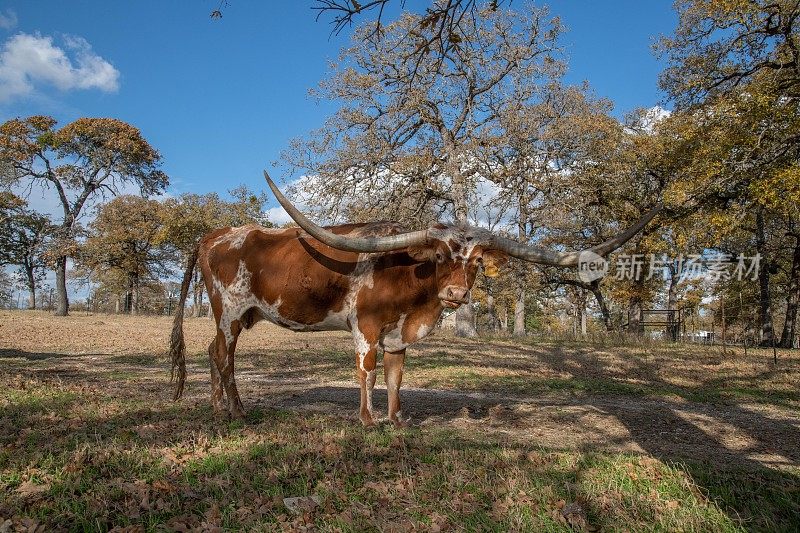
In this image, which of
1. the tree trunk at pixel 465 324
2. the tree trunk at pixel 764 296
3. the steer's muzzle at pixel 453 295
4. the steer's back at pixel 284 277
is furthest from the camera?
the tree trunk at pixel 764 296

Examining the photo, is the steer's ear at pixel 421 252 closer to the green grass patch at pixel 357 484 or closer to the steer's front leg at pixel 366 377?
the steer's front leg at pixel 366 377

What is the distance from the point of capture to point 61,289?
33062mm

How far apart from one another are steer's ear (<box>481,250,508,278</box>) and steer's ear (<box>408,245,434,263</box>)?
25.5 inches

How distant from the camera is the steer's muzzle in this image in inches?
234

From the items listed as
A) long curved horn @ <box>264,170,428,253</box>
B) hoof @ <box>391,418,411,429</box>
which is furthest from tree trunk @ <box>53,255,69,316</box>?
hoof @ <box>391,418,411,429</box>

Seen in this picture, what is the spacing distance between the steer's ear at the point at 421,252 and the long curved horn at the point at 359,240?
12 cm

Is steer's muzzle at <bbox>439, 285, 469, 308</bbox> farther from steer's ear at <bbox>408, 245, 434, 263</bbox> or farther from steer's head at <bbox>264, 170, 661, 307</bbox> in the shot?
steer's ear at <bbox>408, 245, 434, 263</bbox>

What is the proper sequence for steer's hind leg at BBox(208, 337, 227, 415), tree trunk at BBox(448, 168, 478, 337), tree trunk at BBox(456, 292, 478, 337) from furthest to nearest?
tree trunk at BBox(456, 292, 478, 337) → tree trunk at BBox(448, 168, 478, 337) → steer's hind leg at BBox(208, 337, 227, 415)

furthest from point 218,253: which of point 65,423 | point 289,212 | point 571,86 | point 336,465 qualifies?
point 571,86

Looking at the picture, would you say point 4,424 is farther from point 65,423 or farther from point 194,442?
point 194,442

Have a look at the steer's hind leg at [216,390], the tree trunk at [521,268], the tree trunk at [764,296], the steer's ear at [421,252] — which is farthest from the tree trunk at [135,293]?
the steer's ear at [421,252]

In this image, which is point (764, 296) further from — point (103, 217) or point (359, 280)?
point (103, 217)

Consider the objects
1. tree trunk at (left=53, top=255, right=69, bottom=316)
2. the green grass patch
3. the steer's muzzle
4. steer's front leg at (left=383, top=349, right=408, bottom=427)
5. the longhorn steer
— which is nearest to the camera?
the green grass patch

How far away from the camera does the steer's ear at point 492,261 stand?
6.60 meters
